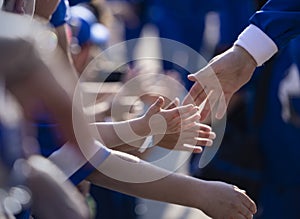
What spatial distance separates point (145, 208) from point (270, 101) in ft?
3.41

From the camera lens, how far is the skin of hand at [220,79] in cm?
258

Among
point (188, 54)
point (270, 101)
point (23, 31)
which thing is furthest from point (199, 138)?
point (188, 54)

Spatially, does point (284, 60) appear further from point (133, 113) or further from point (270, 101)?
point (133, 113)

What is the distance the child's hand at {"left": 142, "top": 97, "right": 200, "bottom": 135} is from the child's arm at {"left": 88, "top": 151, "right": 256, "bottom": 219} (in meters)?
0.09

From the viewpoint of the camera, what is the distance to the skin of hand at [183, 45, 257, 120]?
258 cm

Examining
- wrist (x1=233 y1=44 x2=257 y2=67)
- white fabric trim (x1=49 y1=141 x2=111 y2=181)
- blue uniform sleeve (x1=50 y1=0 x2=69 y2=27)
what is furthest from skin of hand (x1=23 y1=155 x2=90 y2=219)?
blue uniform sleeve (x1=50 y1=0 x2=69 y2=27)

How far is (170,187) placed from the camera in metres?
2.37

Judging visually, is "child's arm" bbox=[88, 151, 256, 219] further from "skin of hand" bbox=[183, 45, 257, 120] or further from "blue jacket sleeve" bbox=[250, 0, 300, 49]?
"blue jacket sleeve" bbox=[250, 0, 300, 49]

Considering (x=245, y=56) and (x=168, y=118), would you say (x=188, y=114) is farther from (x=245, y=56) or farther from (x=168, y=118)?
(x=245, y=56)

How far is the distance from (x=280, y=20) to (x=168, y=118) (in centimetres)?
51

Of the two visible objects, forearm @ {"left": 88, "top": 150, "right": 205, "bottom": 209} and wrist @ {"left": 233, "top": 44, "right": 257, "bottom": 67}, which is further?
wrist @ {"left": 233, "top": 44, "right": 257, "bottom": 67}

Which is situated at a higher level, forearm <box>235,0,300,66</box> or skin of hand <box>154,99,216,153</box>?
forearm <box>235,0,300,66</box>

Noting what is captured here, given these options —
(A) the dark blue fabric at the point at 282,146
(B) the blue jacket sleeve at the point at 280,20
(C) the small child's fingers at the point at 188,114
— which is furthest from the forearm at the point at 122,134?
(A) the dark blue fabric at the point at 282,146

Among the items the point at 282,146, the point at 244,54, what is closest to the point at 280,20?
the point at 244,54
